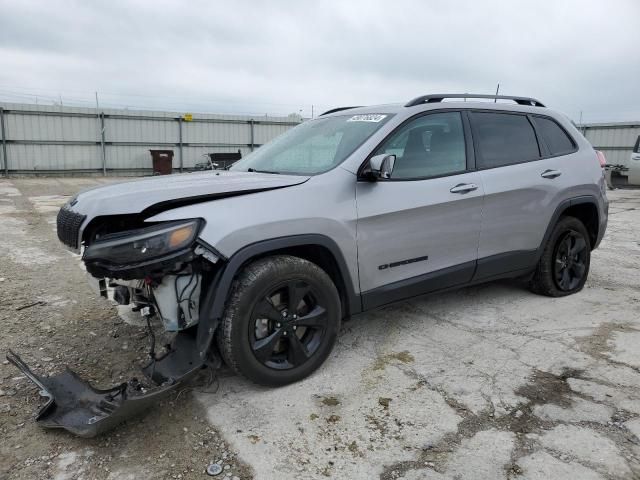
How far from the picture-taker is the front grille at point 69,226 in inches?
114

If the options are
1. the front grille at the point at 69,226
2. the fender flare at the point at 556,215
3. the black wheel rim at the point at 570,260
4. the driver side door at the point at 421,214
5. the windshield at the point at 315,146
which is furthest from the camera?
the black wheel rim at the point at 570,260

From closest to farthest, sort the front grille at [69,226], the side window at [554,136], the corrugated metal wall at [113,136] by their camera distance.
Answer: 1. the front grille at [69,226]
2. the side window at [554,136]
3. the corrugated metal wall at [113,136]

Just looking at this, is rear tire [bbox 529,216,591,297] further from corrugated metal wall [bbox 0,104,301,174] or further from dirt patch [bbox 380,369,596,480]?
corrugated metal wall [bbox 0,104,301,174]

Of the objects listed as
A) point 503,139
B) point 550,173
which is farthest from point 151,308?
point 550,173

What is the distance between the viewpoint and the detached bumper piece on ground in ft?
8.22

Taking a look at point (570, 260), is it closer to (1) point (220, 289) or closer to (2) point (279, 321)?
(2) point (279, 321)

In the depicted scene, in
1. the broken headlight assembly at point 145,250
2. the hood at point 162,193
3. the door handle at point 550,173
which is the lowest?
the broken headlight assembly at point 145,250

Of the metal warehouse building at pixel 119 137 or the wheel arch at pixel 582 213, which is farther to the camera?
the metal warehouse building at pixel 119 137

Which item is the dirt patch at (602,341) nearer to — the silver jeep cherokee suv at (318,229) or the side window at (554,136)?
the silver jeep cherokee suv at (318,229)

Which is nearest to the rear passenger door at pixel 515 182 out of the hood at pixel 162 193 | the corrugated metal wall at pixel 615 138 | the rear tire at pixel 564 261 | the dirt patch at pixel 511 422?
the rear tire at pixel 564 261

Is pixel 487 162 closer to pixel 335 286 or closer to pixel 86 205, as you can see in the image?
pixel 335 286

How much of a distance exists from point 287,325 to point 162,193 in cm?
105

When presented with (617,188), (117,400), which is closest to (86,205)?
(117,400)

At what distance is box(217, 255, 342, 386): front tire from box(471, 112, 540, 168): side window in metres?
1.79
